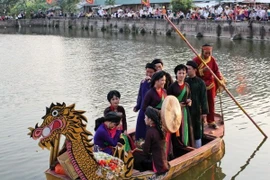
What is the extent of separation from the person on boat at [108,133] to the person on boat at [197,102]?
2196 mm

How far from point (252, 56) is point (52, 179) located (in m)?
17.5

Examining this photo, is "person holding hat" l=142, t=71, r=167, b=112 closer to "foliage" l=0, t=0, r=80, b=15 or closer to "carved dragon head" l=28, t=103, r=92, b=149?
"carved dragon head" l=28, t=103, r=92, b=149

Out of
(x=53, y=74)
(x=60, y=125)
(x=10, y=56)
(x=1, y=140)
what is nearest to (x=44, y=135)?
(x=60, y=125)

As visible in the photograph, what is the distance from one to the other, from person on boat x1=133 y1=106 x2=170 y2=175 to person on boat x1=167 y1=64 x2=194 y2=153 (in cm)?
112

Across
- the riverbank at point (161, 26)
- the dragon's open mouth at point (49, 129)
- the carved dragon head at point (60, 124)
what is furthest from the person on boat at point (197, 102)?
the riverbank at point (161, 26)

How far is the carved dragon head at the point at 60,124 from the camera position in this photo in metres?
6.37

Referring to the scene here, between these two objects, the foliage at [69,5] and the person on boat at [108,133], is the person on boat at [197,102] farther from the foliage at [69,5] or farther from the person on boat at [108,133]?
the foliage at [69,5]

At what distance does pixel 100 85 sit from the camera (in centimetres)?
1609

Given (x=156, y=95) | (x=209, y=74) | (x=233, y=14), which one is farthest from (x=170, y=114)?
(x=233, y=14)

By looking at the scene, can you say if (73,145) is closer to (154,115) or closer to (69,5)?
(154,115)

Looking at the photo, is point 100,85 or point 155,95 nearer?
point 155,95

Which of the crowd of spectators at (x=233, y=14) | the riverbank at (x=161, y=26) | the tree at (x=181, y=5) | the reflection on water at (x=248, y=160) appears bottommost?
the reflection on water at (x=248, y=160)

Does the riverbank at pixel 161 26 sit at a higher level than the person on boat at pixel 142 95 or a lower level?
higher

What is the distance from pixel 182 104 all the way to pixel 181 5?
104 feet
